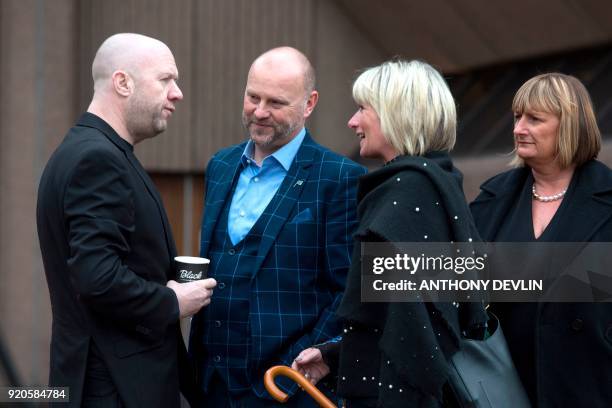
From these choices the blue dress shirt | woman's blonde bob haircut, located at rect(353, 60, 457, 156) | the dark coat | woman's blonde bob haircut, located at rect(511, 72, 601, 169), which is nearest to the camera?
the dark coat

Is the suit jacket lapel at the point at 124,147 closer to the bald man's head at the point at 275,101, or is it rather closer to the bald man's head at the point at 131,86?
the bald man's head at the point at 131,86

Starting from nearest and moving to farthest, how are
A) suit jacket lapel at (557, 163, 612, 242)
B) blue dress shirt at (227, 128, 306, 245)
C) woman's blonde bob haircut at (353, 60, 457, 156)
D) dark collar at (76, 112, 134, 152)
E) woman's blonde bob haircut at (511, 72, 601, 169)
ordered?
woman's blonde bob haircut at (353, 60, 457, 156) < dark collar at (76, 112, 134, 152) < suit jacket lapel at (557, 163, 612, 242) < woman's blonde bob haircut at (511, 72, 601, 169) < blue dress shirt at (227, 128, 306, 245)

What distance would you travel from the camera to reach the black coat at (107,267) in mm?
2994

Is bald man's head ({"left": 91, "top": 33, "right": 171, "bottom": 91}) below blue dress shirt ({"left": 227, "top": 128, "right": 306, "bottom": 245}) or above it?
above

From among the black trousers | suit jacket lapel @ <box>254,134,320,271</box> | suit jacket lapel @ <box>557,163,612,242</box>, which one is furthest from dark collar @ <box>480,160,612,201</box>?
the black trousers

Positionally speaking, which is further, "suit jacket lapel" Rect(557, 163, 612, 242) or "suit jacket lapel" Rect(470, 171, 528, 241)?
"suit jacket lapel" Rect(470, 171, 528, 241)

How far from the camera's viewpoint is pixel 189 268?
329 cm

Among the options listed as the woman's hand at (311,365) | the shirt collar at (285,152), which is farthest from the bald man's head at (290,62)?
the woman's hand at (311,365)

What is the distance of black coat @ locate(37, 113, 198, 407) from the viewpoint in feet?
9.82

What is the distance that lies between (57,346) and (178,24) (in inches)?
254

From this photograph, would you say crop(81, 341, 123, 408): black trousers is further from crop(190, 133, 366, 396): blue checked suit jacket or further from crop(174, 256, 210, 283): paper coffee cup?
crop(190, 133, 366, 396): blue checked suit jacket

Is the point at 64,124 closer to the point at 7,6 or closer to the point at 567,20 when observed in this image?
the point at 7,6

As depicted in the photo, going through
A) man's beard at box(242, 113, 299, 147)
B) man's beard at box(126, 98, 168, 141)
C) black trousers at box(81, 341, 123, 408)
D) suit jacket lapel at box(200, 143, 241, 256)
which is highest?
man's beard at box(126, 98, 168, 141)

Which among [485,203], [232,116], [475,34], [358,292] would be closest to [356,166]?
[485,203]
